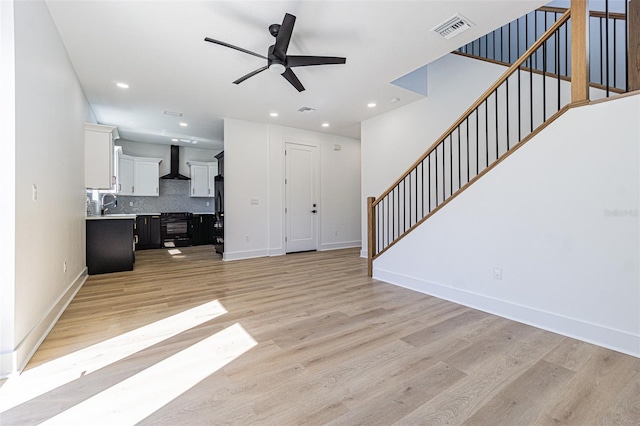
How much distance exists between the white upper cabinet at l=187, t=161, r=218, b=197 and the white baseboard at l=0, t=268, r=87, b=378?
538cm

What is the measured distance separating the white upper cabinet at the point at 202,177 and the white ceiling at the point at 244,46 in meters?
3.01

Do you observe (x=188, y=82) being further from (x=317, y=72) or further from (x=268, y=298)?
(x=268, y=298)

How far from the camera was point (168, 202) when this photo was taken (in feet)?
26.9

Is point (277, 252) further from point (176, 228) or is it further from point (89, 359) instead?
point (89, 359)

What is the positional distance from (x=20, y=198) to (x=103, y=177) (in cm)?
299

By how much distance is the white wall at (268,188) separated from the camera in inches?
227

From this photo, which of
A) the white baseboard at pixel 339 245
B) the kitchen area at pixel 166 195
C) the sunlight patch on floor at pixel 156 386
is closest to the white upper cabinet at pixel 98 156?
the kitchen area at pixel 166 195

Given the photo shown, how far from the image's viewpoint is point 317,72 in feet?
12.2

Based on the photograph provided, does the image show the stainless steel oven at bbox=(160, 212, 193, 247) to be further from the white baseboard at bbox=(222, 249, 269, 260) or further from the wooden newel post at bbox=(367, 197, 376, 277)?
the wooden newel post at bbox=(367, 197, 376, 277)

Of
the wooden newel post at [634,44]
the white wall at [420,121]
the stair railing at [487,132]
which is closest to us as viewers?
the wooden newel post at [634,44]

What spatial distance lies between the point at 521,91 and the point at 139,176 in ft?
27.2

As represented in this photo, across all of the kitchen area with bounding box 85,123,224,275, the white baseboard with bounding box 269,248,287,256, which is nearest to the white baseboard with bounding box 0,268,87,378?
the kitchen area with bounding box 85,123,224,275

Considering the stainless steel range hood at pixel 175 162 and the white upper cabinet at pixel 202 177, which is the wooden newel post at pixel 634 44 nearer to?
the white upper cabinet at pixel 202 177

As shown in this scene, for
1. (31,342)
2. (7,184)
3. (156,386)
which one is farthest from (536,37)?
(31,342)
